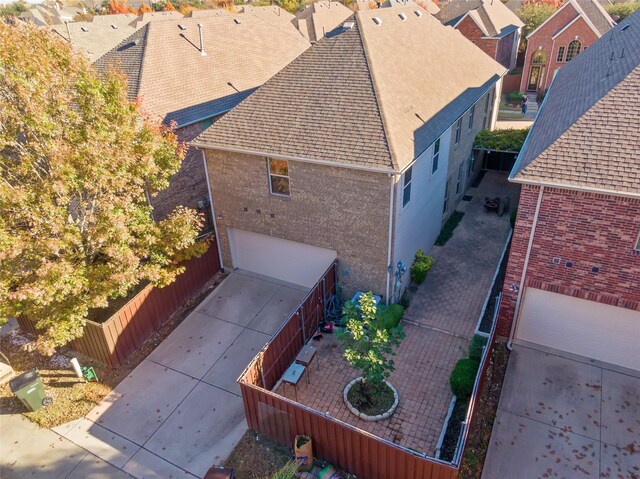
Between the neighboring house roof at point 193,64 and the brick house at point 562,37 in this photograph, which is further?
the brick house at point 562,37

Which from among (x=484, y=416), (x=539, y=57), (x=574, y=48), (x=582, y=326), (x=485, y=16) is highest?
(x=485, y=16)

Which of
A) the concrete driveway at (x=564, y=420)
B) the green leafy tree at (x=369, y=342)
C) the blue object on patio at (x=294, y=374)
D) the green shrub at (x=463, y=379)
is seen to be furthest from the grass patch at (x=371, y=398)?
the concrete driveway at (x=564, y=420)

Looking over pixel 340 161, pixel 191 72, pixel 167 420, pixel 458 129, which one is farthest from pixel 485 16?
pixel 167 420

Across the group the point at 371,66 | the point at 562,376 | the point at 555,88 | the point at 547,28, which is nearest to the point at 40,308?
the point at 371,66

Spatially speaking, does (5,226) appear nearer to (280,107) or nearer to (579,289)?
(280,107)

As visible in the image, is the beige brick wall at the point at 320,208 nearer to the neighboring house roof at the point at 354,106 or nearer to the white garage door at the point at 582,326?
the neighboring house roof at the point at 354,106

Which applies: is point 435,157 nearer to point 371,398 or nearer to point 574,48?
point 371,398

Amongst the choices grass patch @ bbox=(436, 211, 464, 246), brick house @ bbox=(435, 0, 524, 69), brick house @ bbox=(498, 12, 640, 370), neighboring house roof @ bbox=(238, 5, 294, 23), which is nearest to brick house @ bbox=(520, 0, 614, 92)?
brick house @ bbox=(435, 0, 524, 69)
